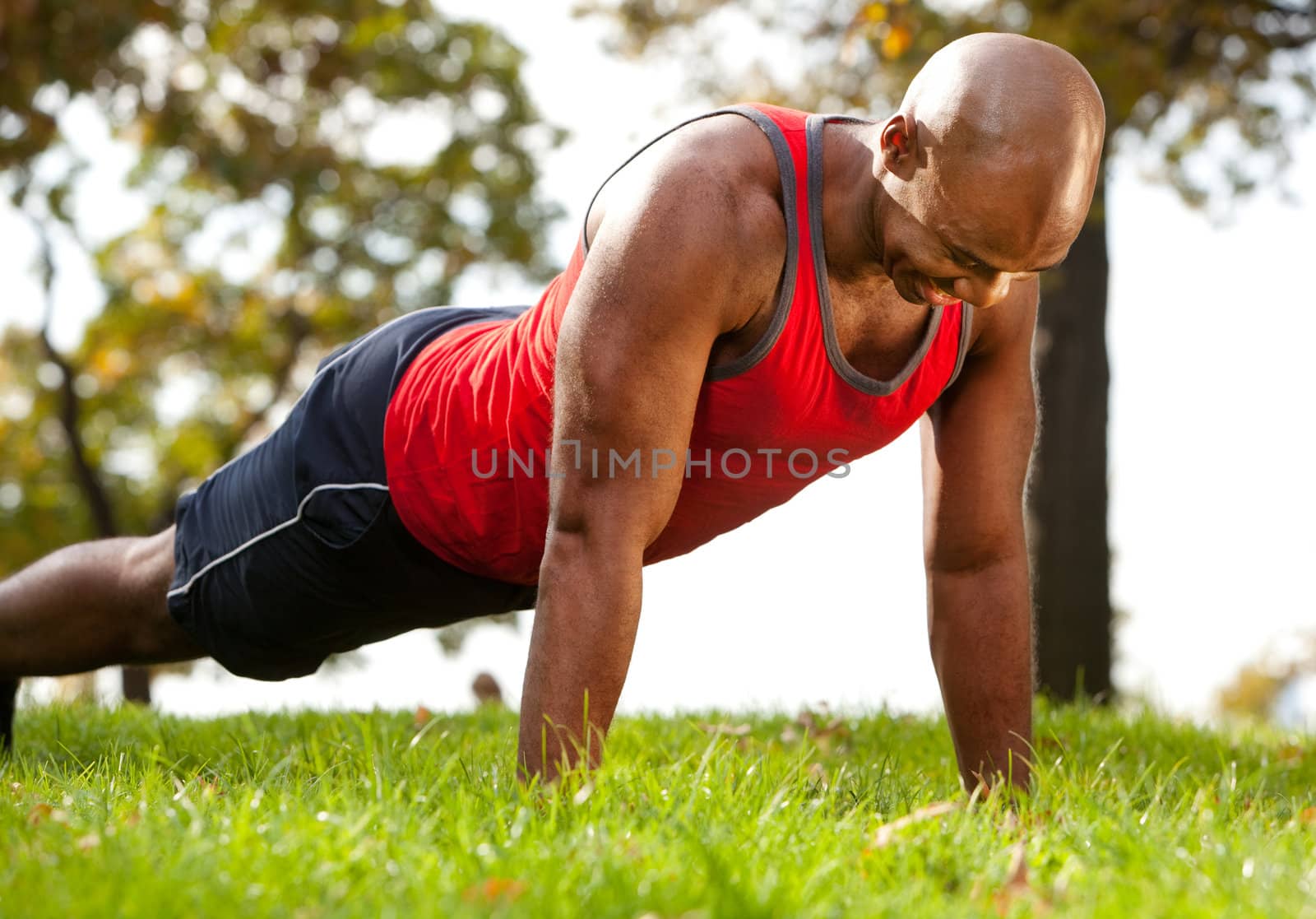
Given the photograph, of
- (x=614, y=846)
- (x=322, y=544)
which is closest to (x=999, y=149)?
(x=614, y=846)

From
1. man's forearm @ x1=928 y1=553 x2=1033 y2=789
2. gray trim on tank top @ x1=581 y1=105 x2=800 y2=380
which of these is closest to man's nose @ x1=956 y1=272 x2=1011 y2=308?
gray trim on tank top @ x1=581 y1=105 x2=800 y2=380

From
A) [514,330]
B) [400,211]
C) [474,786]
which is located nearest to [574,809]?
[474,786]

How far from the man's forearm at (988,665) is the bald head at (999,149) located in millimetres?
958

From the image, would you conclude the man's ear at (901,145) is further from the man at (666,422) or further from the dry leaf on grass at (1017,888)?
the dry leaf on grass at (1017,888)

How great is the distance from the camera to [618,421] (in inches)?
94.6

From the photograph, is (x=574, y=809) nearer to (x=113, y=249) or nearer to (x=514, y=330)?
(x=514, y=330)

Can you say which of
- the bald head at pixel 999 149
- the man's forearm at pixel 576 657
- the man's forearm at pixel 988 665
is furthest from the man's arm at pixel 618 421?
the man's forearm at pixel 988 665

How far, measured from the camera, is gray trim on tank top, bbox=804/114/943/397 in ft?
8.54

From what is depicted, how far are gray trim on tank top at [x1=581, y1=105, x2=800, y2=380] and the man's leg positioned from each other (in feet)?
5.27

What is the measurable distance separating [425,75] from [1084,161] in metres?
14.1

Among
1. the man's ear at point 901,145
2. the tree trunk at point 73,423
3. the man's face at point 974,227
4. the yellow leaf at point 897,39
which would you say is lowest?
the tree trunk at point 73,423

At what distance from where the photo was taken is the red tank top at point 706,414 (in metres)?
2.62

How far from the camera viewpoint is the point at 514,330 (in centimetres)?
302

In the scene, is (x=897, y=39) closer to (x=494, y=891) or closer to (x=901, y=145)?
(x=901, y=145)
